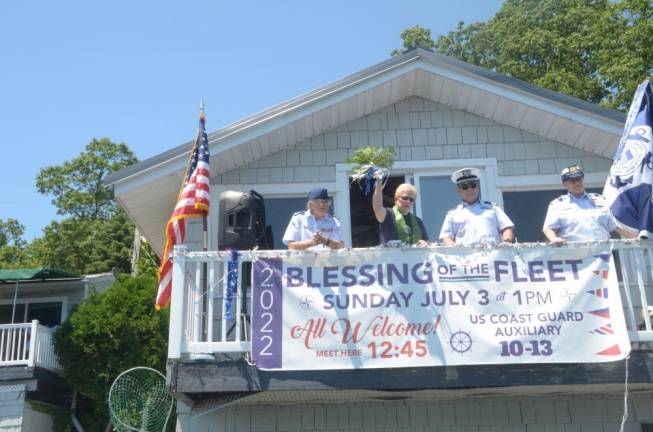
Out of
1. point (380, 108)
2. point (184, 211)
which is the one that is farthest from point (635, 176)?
point (184, 211)

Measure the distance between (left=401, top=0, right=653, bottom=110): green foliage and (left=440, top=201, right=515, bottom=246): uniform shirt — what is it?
644 inches

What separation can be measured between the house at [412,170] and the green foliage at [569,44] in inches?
549

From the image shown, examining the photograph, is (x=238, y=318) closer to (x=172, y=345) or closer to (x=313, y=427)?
(x=172, y=345)

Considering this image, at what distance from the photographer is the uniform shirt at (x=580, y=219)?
7.71 m

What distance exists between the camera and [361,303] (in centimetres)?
716

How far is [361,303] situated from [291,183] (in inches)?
121

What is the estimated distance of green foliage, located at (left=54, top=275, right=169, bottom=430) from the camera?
1902 cm

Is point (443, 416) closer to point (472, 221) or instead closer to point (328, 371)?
point (328, 371)

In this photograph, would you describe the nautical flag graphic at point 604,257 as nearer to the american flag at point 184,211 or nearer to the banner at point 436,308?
the banner at point 436,308

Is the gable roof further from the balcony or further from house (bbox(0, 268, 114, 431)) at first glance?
house (bbox(0, 268, 114, 431))

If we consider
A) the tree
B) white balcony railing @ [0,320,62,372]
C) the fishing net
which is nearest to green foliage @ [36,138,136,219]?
the tree

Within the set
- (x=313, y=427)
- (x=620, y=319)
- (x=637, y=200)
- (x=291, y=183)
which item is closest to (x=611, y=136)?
(x=637, y=200)

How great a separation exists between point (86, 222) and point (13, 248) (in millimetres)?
5191

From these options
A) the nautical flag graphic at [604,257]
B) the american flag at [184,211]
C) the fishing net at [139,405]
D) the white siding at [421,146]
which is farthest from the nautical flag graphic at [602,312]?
the fishing net at [139,405]
